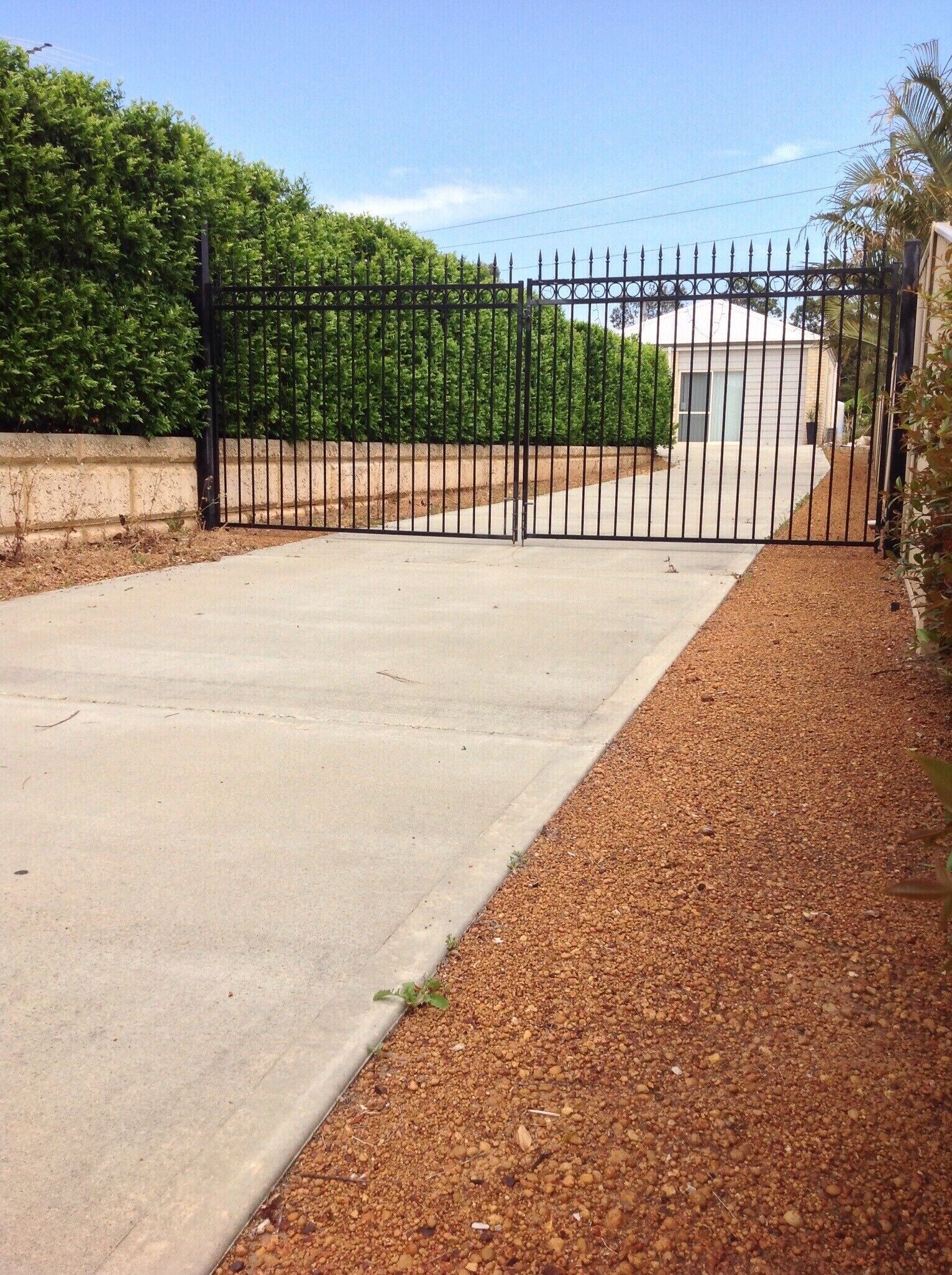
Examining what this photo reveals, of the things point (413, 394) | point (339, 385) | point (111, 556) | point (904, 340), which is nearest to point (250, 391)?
point (339, 385)

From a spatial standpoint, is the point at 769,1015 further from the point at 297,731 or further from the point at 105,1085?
the point at 297,731

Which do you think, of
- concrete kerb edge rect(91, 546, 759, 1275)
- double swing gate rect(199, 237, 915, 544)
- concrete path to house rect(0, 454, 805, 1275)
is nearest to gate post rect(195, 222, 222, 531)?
double swing gate rect(199, 237, 915, 544)

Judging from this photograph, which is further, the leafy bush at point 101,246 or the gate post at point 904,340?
the gate post at point 904,340

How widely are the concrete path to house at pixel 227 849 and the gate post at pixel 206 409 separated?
3.39 metres

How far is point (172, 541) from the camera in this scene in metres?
8.70

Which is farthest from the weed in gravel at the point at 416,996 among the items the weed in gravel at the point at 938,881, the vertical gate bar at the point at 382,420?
the vertical gate bar at the point at 382,420

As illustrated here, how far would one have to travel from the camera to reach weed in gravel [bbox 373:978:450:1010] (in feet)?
7.35

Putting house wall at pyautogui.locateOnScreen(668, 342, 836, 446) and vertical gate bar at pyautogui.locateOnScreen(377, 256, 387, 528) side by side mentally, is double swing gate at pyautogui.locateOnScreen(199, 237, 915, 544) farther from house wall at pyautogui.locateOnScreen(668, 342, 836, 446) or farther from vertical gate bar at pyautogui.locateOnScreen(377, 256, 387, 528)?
house wall at pyautogui.locateOnScreen(668, 342, 836, 446)

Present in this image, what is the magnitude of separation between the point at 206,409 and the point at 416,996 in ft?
26.6

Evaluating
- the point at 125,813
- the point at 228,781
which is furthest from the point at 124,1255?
the point at 228,781

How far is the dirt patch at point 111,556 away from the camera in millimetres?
7051

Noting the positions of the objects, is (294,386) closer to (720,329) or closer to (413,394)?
(413,394)

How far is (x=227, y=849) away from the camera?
9.73ft

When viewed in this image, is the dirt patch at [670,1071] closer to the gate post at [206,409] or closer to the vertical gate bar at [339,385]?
the vertical gate bar at [339,385]
